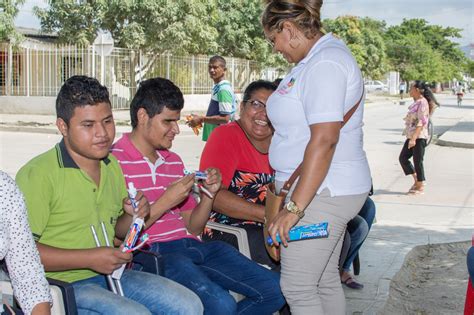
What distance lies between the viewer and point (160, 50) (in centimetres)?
2520

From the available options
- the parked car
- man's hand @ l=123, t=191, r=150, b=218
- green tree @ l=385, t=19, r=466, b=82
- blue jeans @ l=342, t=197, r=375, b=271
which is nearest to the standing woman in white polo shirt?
man's hand @ l=123, t=191, r=150, b=218

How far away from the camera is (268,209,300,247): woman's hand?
2674 mm

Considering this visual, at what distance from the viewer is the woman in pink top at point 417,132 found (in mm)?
9148

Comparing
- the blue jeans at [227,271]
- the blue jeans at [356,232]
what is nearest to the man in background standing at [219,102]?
the blue jeans at [356,232]

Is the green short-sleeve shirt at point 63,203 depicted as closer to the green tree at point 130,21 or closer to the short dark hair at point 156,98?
the short dark hair at point 156,98

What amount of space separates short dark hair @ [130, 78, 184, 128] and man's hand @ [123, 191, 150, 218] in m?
0.62

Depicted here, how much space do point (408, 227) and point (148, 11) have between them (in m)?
18.5

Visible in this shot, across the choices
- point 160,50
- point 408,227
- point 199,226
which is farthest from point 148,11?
point 199,226

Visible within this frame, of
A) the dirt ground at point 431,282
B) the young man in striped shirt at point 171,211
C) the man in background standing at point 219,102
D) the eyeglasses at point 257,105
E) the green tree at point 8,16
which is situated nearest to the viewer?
the young man in striped shirt at point 171,211

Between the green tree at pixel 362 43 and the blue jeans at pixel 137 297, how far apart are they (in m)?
46.2

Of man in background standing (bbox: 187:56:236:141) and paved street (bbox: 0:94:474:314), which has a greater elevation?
man in background standing (bbox: 187:56:236:141)

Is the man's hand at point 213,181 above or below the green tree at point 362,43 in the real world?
below

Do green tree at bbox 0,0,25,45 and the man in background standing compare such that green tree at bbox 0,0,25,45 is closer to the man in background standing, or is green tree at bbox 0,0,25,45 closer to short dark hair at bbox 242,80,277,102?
the man in background standing

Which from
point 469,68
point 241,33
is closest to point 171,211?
point 241,33
